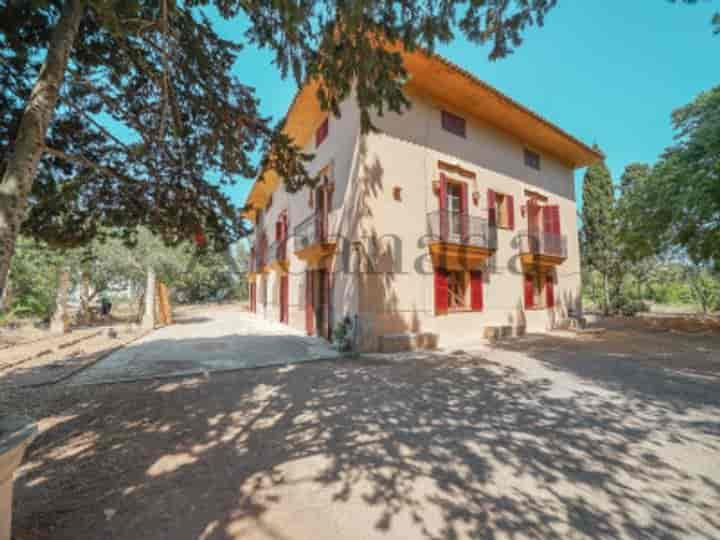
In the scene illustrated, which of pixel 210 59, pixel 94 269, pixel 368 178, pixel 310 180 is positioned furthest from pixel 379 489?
pixel 94 269

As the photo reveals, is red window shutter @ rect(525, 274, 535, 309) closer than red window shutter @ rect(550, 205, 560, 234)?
Yes

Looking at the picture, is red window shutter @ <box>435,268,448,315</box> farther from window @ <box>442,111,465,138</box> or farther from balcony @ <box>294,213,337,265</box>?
window @ <box>442,111,465,138</box>

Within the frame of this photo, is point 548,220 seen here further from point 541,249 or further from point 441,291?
point 441,291

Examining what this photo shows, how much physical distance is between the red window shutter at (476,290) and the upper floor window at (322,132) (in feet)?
20.6

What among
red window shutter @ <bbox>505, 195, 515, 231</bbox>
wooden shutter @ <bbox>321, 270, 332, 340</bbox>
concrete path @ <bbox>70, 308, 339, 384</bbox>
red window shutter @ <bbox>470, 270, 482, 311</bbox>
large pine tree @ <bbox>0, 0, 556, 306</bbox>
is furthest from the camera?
red window shutter @ <bbox>505, 195, 515, 231</bbox>

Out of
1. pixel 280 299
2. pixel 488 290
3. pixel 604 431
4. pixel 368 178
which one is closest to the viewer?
pixel 604 431

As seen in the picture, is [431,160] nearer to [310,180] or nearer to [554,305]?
[310,180]

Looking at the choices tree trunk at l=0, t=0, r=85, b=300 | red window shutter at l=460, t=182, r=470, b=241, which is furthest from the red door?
tree trunk at l=0, t=0, r=85, b=300

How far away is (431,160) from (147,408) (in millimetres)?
8259

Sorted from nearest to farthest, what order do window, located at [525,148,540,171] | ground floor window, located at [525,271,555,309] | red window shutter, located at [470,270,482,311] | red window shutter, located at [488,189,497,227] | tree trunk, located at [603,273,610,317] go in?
1. red window shutter, located at [470,270,482,311]
2. red window shutter, located at [488,189,497,227]
3. ground floor window, located at [525,271,555,309]
4. window, located at [525,148,540,171]
5. tree trunk, located at [603,273,610,317]

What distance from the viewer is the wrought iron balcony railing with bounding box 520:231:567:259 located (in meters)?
10.4

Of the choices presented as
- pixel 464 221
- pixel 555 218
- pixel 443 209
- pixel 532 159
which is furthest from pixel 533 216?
pixel 443 209

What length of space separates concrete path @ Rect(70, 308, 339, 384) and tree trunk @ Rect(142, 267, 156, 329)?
1.68 m

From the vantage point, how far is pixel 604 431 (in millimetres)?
3072
